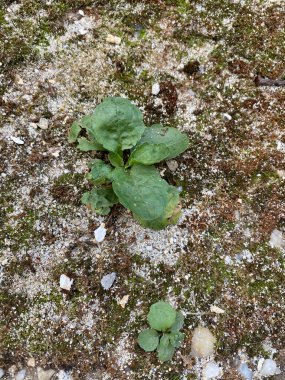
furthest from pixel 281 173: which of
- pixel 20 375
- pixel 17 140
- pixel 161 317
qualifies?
pixel 20 375

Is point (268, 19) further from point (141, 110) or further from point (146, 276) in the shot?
point (146, 276)

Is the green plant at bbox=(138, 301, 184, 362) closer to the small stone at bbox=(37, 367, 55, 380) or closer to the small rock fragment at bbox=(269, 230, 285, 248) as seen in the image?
the small stone at bbox=(37, 367, 55, 380)

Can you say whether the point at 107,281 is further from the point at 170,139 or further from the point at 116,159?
the point at 170,139

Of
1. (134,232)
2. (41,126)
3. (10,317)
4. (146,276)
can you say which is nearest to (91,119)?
(41,126)

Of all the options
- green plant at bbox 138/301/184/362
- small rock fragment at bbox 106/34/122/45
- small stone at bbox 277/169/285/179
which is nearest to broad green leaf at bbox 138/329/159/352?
green plant at bbox 138/301/184/362

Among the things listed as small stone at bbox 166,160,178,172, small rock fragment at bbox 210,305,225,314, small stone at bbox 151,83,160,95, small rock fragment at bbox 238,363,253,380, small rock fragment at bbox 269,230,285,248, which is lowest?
small rock fragment at bbox 238,363,253,380

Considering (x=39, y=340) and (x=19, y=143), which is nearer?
(x=39, y=340)
